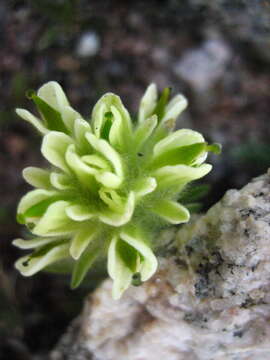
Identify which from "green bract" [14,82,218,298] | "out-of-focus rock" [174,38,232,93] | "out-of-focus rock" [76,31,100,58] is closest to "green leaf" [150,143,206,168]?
"green bract" [14,82,218,298]

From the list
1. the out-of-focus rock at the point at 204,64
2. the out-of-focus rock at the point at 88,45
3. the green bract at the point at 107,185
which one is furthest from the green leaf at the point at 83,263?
the out-of-focus rock at the point at 88,45

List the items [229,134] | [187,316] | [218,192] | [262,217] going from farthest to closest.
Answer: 1. [229,134]
2. [218,192]
3. [187,316]
4. [262,217]

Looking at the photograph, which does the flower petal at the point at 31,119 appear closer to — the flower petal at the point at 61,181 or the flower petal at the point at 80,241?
the flower petal at the point at 61,181

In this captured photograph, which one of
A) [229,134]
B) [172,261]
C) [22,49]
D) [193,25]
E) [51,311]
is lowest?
[51,311]

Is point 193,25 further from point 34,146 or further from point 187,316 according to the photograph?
point 187,316

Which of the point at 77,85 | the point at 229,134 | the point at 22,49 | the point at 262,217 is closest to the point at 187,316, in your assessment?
the point at 262,217

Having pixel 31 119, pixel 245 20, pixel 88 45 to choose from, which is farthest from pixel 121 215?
pixel 88 45
